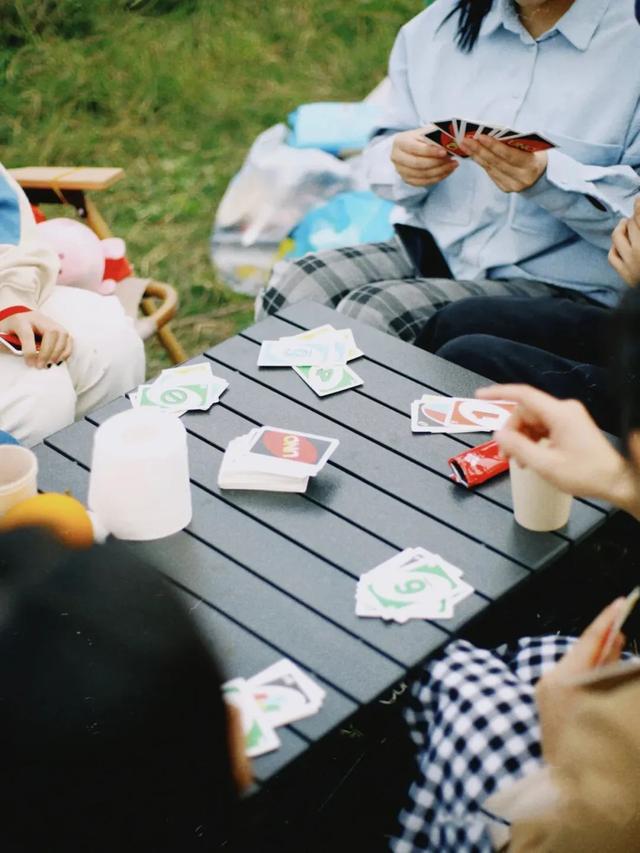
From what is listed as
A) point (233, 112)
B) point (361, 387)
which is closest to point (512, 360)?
point (361, 387)

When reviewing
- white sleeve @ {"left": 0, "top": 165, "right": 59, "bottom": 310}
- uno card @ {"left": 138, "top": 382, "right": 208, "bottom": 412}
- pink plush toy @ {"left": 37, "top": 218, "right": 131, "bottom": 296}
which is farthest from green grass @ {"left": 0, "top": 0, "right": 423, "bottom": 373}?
uno card @ {"left": 138, "top": 382, "right": 208, "bottom": 412}

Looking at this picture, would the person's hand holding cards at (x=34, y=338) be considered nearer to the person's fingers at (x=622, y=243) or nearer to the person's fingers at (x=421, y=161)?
the person's fingers at (x=421, y=161)

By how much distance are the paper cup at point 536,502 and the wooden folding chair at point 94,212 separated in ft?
5.25

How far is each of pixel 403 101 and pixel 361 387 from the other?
3.87 ft

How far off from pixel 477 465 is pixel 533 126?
4.00 ft

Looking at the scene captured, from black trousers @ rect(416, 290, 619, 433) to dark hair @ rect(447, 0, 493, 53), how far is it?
74cm

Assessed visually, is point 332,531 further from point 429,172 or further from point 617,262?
point 429,172

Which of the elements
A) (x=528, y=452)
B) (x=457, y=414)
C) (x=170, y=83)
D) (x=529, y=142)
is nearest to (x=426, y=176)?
(x=529, y=142)

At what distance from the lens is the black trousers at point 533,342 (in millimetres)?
2311

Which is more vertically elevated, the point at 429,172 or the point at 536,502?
the point at 429,172

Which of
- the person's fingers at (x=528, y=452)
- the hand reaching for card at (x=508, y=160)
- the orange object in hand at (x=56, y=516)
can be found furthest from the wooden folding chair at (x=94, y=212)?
the person's fingers at (x=528, y=452)

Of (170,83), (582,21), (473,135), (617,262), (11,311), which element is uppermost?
(582,21)

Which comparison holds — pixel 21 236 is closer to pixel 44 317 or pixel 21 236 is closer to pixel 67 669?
pixel 44 317

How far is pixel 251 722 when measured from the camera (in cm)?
144
